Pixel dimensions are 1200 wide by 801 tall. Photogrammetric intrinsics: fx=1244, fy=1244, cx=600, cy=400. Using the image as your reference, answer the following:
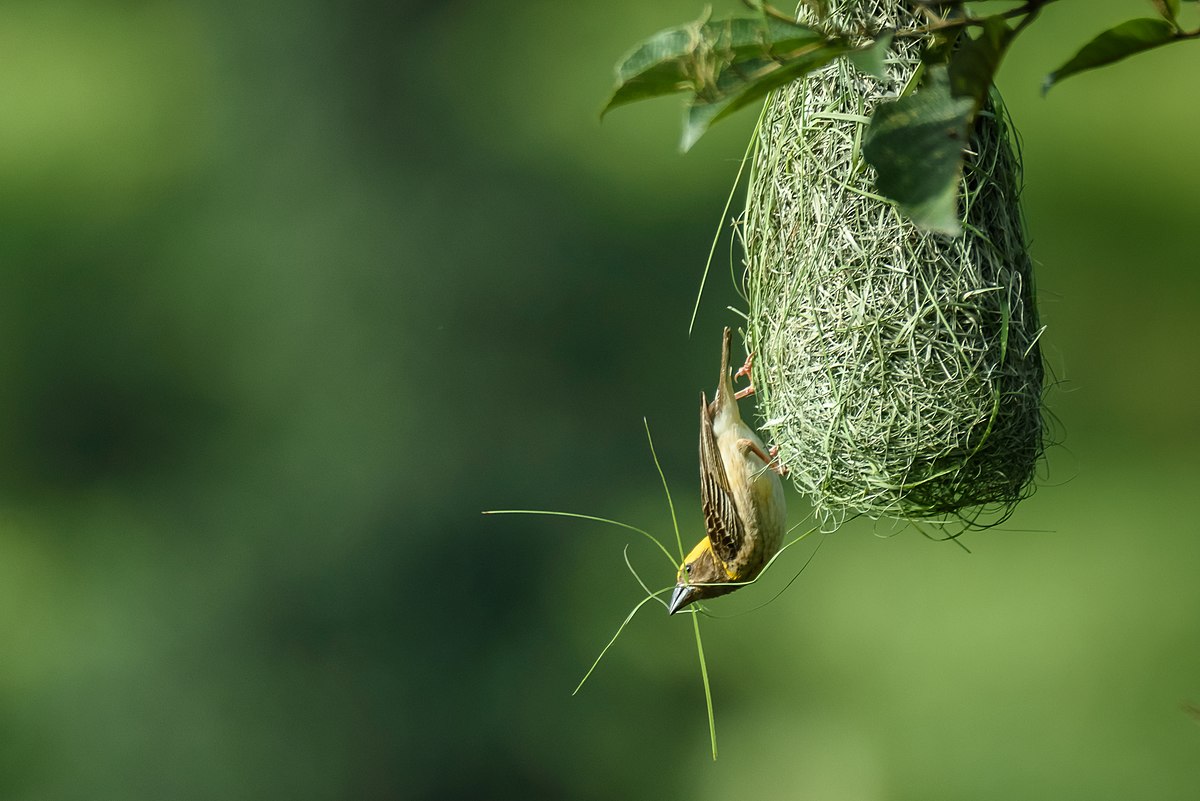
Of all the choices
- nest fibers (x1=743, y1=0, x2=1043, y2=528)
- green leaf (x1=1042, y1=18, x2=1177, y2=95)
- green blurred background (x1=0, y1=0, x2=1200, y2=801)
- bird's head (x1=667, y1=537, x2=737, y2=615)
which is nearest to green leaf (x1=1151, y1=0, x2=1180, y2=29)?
green leaf (x1=1042, y1=18, x2=1177, y2=95)

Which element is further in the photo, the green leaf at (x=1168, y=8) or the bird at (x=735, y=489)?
the bird at (x=735, y=489)

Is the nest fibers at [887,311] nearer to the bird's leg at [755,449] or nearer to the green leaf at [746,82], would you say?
the bird's leg at [755,449]

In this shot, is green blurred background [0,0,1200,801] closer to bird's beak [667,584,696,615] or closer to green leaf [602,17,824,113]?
bird's beak [667,584,696,615]

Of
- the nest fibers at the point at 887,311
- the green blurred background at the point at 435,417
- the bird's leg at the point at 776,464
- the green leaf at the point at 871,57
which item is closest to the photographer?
the green leaf at the point at 871,57

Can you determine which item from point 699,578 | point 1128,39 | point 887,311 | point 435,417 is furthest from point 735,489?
point 435,417

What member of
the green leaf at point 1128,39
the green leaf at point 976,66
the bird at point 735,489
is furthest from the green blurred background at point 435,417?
the green leaf at point 976,66

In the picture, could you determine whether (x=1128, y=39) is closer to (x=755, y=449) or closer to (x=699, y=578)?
(x=755, y=449)

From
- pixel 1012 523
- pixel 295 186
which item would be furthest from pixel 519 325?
pixel 1012 523
